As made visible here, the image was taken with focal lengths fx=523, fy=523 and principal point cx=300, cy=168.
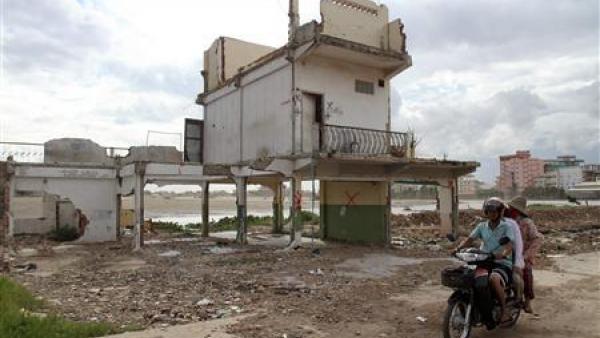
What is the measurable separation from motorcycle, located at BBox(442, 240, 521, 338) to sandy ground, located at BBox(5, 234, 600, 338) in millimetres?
647

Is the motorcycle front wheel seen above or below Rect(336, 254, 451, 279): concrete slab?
above

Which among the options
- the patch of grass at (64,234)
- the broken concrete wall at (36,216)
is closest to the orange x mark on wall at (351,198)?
the patch of grass at (64,234)

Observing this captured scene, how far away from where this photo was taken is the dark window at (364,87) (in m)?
17.0

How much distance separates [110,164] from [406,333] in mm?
15815

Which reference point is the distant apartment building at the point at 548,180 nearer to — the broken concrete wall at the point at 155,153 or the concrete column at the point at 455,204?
the concrete column at the point at 455,204

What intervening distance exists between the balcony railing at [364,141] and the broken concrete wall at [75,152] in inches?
354

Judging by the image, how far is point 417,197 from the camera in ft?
308

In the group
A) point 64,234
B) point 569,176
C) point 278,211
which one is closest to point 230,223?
point 278,211

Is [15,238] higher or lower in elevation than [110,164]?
lower

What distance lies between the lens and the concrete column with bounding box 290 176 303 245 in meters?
14.8

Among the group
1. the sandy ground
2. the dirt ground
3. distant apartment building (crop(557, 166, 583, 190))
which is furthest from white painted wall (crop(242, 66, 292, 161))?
distant apartment building (crop(557, 166, 583, 190))

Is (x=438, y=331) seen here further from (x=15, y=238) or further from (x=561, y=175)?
(x=561, y=175)

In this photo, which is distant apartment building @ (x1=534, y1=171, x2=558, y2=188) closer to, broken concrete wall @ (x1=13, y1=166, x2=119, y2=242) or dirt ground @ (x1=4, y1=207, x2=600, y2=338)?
dirt ground @ (x1=4, y1=207, x2=600, y2=338)

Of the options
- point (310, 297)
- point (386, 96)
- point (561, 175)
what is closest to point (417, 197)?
point (561, 175)
